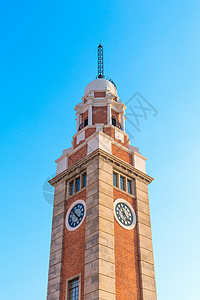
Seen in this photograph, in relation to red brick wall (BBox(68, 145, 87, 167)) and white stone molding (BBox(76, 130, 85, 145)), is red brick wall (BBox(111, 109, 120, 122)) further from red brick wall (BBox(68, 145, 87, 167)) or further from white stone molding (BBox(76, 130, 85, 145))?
red brick wall (BBox(68, 145, 87, 167))

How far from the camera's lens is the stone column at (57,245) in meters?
31.4

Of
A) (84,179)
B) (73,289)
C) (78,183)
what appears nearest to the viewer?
(73,289)

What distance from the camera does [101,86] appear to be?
43438 mm

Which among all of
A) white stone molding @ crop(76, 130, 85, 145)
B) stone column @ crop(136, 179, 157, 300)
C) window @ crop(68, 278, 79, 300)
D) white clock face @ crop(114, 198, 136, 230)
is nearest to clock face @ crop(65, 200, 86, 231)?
white clock face @ crop(114, 198, 136, 230)

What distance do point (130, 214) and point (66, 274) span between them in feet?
24.5

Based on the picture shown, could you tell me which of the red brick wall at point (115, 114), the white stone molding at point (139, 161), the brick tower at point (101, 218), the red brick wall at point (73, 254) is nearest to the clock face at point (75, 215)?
the brick tower at point (101, 218)

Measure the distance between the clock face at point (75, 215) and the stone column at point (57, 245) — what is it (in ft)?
2.25

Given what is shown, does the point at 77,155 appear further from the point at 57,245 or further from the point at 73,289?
the point at 73,289

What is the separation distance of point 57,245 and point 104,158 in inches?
331

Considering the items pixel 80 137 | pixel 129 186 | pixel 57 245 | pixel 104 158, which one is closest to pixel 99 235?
pixel 57 245

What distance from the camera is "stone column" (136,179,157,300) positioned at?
31.5m

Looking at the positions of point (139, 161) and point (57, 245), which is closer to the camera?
point (57, 245)

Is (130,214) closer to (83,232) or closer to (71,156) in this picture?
(83,232)

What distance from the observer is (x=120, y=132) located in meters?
39.5
